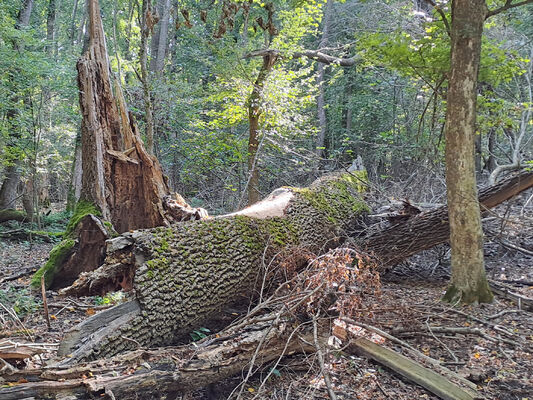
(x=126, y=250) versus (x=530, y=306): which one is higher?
(x=126, y=250)

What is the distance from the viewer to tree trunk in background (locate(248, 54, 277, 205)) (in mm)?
9008

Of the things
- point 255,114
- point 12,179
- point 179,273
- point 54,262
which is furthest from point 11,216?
point 179,273

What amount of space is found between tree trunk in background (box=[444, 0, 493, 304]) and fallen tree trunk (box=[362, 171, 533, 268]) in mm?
1037

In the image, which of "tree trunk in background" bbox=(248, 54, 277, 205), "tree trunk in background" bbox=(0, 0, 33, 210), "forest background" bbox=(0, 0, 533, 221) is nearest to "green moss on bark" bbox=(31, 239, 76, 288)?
"forest background" bbox=(0, 0, 533, 221)

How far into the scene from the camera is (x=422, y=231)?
561 cm

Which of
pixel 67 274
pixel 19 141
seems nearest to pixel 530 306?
pixel 67 274

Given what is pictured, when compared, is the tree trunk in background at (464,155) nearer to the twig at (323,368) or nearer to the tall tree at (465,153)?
the tall tree at (465,153)

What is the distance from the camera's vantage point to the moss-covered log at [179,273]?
3275 millimetres

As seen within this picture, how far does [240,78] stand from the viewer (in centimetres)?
910

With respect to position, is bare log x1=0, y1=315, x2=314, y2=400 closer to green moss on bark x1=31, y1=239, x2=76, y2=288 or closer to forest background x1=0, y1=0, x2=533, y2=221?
green moss on bark x1=31, y1=239, x2=76, y2=288

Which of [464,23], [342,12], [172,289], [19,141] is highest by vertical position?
[342,12]

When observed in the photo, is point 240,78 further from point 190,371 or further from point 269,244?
point 190,371

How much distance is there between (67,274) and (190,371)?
3.16m

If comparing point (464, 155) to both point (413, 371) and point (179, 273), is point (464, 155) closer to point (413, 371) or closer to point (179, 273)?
point (413, 371)
